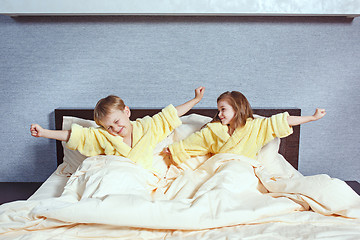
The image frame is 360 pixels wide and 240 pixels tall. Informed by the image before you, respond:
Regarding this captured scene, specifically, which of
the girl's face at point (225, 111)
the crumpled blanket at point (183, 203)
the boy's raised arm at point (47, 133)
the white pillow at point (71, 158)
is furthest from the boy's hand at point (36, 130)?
the girl's face at point (225, 111)

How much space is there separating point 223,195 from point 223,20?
1.10m

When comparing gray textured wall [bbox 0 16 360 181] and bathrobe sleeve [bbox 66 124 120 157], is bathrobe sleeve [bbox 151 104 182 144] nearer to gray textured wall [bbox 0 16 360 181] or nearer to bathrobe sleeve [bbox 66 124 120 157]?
bathrobe sleeve [bbox 66 124 120 157]

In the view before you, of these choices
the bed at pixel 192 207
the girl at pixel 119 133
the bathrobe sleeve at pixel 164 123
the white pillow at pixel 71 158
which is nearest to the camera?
the bed at pixel 192 207

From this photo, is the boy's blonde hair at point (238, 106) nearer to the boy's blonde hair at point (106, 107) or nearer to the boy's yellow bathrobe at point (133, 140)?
the boy's yellow bathrobe at point (133, 140)

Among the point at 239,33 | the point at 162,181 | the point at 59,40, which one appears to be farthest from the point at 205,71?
the point at 59,40

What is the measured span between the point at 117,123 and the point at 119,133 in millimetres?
59

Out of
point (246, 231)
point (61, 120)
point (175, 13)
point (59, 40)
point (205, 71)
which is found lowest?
point (246, 231)

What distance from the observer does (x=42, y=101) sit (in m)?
2.16

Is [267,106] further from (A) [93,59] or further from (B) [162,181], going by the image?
(A) [93,59]

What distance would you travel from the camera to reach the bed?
1238 millimetres

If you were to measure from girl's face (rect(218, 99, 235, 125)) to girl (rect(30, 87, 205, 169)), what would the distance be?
0.13 metres

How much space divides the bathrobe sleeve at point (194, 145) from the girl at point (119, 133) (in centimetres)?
9

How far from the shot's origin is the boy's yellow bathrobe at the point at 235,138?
1.77 metres

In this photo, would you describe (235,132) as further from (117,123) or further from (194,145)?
(117,123)
